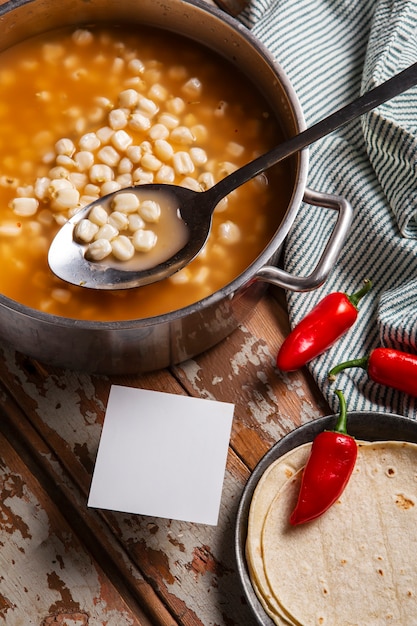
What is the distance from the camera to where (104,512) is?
8.26ft

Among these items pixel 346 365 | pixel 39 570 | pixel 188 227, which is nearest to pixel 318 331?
pixel 346 365

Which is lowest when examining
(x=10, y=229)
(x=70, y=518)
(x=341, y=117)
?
(x=70, y=518)

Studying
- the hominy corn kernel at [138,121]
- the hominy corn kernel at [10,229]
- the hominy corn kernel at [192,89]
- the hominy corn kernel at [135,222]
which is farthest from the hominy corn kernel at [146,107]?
the hominy corn kernel at [10,229]

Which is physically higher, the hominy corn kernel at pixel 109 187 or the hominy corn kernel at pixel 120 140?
the hominy corn kernel at pixel 120 140

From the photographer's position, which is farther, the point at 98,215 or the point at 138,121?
the point at 138,121

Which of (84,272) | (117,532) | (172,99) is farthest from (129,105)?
(117,532)

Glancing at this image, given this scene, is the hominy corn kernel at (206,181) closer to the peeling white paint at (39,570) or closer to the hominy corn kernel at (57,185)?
the hominy corn kernel at (57,185)

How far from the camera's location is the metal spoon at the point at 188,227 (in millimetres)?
2275

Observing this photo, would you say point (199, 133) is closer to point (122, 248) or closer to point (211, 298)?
point (122, 248)

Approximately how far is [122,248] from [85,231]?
0.11 metres

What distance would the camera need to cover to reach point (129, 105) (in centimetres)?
253

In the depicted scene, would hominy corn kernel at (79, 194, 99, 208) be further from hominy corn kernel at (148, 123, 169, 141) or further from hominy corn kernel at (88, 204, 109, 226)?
hominy corn kernel at (148, 123, 169, 141)

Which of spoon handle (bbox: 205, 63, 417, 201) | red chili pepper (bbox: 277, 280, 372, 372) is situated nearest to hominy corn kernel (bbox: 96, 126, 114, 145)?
spoon handle (bbox: 205, 63, 417, 201)

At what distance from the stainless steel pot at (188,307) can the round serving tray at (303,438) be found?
1.19 ft
